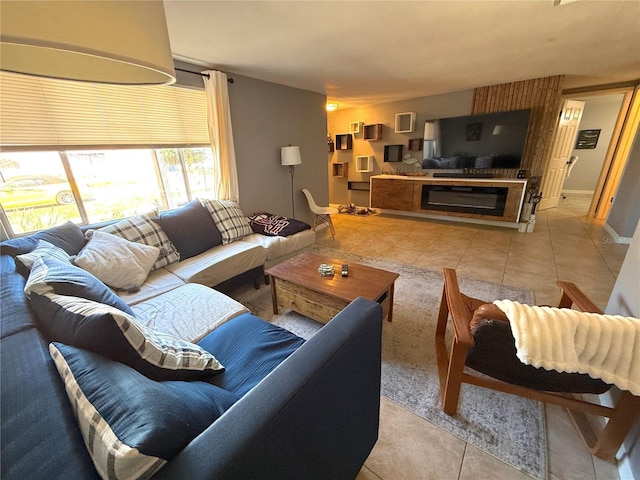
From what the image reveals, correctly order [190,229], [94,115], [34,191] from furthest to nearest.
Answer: [190,229]
[94,115]
[34,191]

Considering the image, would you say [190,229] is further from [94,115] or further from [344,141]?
[344,141]

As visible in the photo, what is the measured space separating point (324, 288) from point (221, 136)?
2263mm

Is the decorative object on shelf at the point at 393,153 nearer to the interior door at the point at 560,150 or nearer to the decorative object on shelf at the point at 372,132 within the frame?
the decorative object on shelf at the point at 372,132

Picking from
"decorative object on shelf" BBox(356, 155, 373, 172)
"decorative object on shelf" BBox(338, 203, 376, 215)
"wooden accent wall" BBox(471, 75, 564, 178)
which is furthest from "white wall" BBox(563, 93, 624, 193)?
"decorative object on shelf" BBox(338, 203, 376, 215)

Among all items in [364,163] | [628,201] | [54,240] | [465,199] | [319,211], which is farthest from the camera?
[364,163]

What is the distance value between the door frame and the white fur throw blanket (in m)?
5.10

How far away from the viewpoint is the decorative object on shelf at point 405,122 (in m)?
5.10

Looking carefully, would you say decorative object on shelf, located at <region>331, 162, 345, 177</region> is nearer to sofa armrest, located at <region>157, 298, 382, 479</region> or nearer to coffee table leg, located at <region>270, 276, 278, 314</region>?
coffee table leg, located at <region>270, 276, 278, 314</region>

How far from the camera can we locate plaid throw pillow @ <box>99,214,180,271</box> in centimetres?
210

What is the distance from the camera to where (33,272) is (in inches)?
42.5

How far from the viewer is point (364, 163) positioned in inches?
240

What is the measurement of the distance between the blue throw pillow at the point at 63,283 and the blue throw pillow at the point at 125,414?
1.32 feet

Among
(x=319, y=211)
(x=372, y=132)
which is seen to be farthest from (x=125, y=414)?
(x=372, y=132)

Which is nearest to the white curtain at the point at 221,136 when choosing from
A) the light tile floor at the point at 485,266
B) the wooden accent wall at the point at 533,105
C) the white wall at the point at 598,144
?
the light tile floor at the point at 485,266
